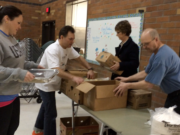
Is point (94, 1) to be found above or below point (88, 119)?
above

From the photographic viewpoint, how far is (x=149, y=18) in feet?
9.11

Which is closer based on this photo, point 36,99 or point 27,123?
point 27,123

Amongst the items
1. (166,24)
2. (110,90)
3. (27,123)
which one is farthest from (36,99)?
(166,24)

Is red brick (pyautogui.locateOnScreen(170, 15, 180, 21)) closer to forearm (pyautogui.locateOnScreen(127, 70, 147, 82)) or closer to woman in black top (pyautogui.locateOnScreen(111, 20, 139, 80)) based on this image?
woman in black top (pyautogui.locateOnScreen(111, 20, 139, 80))

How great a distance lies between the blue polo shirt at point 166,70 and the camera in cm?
151

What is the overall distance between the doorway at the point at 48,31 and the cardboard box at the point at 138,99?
498 cm

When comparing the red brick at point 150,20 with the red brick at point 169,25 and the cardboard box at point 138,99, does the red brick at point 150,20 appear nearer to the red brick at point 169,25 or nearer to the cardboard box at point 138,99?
the red brick at point 169,25

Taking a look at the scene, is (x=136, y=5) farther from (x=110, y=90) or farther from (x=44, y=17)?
(x=44, y=17)

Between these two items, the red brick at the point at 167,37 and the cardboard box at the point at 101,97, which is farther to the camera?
the red brick at the point at 167,37

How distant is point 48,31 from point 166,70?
5.88m

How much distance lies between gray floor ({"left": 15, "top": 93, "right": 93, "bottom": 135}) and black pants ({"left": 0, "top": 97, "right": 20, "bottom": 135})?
1.16m

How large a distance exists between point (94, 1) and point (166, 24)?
77.6 inches

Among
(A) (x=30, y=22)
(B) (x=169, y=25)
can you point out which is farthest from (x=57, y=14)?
(B) (x=169, y=25)

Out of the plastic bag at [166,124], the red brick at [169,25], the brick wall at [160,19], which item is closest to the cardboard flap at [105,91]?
the plastic bag at [166,124]
